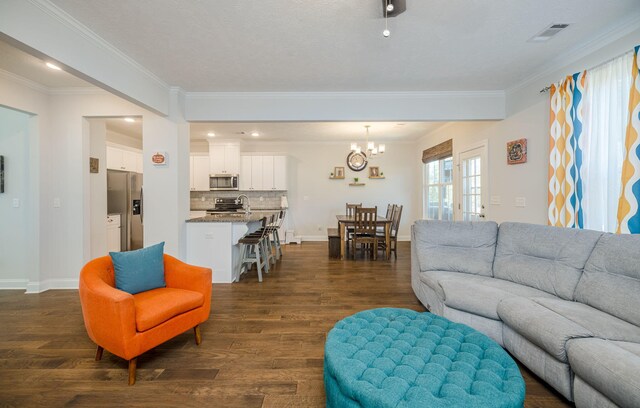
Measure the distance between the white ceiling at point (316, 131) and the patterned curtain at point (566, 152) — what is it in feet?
8.46

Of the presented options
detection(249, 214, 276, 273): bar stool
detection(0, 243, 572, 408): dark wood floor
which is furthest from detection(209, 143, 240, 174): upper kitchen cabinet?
detection(0, 243, 572, 408): dark wood floor

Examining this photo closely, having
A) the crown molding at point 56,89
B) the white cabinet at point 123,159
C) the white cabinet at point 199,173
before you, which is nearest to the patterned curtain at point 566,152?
the crown molding at point 56,89

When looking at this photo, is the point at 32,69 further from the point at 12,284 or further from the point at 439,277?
the point at 439,277

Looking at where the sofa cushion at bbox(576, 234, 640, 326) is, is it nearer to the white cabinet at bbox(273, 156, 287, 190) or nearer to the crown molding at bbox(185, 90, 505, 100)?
the crown molding at bbox(185, 90, 505, 100)

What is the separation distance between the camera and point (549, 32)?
2332mm

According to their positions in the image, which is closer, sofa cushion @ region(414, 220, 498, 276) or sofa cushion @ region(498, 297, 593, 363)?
sofa cushion @ region(498, 297, 593, 363)

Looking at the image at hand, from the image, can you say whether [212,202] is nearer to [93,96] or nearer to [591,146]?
[93,96]

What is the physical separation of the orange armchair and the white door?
407cm

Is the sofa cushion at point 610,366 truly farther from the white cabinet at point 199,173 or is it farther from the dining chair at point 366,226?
the white cabinet at point 199,173

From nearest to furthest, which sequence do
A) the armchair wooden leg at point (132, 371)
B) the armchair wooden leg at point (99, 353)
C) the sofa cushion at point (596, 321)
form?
the sofa cushion at point (596, 321), the armchair wooden leg at point (132, 371), the armchair wooden leg at point (99, 353)

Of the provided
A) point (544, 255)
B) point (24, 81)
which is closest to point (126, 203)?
point (24, 81)

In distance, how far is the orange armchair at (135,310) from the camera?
65.9 inches

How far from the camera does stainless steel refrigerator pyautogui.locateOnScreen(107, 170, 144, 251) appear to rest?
4832mm

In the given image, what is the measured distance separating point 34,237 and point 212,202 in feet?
12.4
